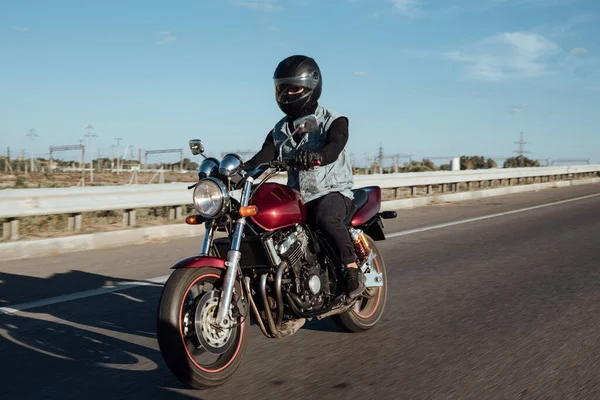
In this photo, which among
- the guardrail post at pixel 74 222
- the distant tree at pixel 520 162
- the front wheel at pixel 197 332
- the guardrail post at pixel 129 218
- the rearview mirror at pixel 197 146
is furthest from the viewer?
the distant tree at pixel 520 162

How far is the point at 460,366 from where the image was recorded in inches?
179

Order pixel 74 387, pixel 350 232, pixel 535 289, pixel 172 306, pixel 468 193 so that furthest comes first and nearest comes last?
pixel 468 193
pixel 535 289
pixel 350 232
pixel 74 387
pixel 172 306

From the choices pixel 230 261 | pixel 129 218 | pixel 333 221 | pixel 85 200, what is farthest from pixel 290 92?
pixel 129 218

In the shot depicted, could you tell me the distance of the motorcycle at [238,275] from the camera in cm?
394

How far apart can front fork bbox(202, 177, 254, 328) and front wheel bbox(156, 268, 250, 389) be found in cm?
6

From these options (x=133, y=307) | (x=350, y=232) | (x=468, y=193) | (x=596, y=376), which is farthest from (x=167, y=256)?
(x=468, y=193)

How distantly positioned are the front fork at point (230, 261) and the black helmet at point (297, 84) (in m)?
0.98

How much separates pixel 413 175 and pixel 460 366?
15.0 meters

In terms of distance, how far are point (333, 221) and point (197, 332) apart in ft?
4.45

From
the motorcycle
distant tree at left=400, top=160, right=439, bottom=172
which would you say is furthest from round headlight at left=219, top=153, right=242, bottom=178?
distant tree at left=400, top=160, right=439, bottom=172

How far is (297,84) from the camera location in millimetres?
4879

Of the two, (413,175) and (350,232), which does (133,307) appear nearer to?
(350,232)

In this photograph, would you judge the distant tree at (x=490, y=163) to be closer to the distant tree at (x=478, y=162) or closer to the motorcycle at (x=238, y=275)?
the distant tree at (x=478, y=162)

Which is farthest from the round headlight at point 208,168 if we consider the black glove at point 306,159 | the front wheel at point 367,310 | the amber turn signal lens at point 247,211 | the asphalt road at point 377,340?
the front wheel at point 367,310
